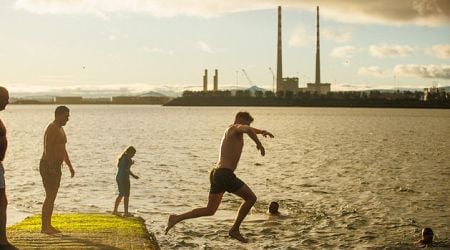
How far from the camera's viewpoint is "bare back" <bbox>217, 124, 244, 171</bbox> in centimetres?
1056

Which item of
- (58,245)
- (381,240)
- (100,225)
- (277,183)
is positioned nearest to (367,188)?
(277,183)

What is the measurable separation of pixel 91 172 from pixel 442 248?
2203 cm

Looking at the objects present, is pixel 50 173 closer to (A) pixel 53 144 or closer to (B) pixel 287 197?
(A) pixel 53 144

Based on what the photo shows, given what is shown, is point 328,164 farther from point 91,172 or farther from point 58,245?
point 58,245

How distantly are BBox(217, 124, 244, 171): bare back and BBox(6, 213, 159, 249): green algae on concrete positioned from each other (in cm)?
212

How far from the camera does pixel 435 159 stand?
140ft

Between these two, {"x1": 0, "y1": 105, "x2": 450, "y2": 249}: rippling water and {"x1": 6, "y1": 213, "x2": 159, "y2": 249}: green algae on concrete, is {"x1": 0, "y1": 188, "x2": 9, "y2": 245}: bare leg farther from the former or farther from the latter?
{"x1": 0, "y1": 105, "x2": 450, "y2": 249}: rippling water

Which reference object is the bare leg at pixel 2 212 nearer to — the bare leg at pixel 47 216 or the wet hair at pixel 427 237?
the bare leg at pixel 47 216

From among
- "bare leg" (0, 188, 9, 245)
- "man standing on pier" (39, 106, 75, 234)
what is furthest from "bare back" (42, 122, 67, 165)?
"bare leg" (0, 188, 9, 245)

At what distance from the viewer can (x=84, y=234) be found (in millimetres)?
11734

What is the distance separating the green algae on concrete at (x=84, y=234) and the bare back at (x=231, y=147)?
6.95 feet

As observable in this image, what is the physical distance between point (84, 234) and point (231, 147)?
11.0ft

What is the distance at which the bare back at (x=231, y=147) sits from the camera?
10562 millimetres

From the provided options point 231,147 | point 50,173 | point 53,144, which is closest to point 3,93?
point 53,144
